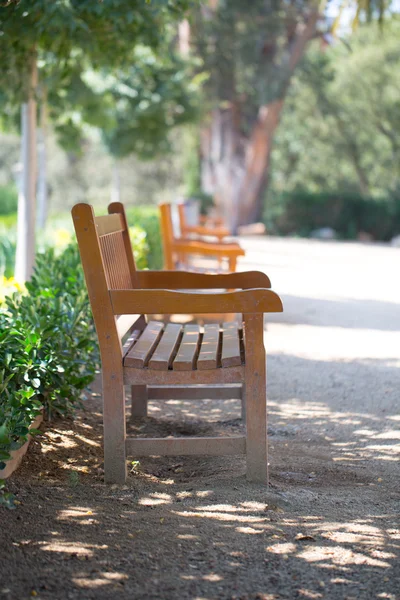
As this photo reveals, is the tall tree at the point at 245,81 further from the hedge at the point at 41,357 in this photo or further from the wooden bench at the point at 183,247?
the hedge at the point at 41,357

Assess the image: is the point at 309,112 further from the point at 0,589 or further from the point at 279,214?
the point at 0,589

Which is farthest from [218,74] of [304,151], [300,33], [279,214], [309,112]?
[304,151]

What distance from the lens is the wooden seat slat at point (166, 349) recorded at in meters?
3.28

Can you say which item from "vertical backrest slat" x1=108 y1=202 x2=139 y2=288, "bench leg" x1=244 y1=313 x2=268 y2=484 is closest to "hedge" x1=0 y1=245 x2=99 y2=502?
"vertical backrest slat" x1=108 y1=202 x2=139 y2=288

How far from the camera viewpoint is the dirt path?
2.48 meters

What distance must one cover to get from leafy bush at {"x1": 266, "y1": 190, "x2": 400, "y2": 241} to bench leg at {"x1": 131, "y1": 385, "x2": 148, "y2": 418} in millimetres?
22565

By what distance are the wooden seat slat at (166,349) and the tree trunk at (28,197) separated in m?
3.31

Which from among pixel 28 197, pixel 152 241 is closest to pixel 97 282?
pixel 28 197

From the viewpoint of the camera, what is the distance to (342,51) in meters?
30.5

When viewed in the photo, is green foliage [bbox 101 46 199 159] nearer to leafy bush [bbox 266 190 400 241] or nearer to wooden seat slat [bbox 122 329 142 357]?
leafy bush [bbox 266 190 400 241]

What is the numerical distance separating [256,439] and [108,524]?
0.76m

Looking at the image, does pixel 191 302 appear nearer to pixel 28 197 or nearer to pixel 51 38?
pixel 51 38

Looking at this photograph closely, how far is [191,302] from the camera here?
325 cm

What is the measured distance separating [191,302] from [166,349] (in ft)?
1.35
